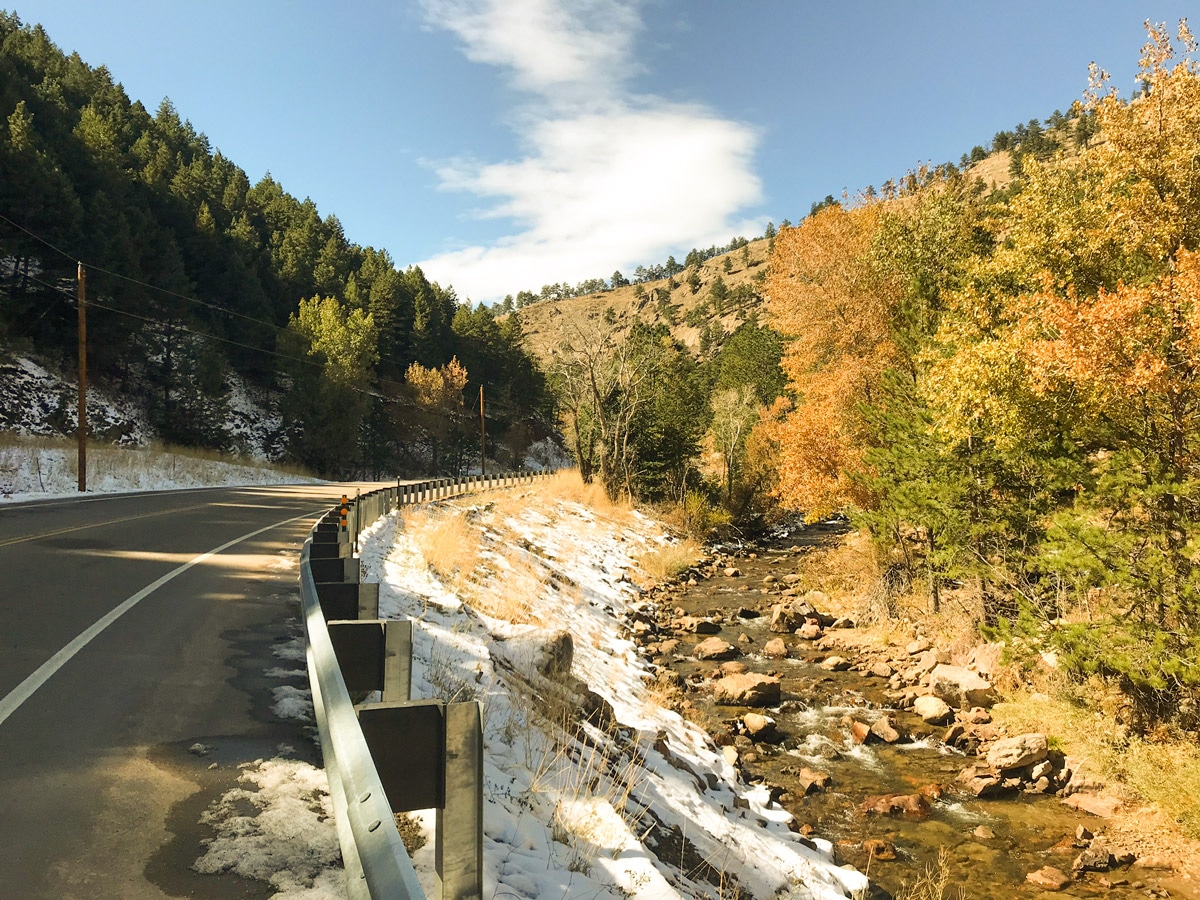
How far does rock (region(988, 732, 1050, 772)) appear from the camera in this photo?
37.2ft

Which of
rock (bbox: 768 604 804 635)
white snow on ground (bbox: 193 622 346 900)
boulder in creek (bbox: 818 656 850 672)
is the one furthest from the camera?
rock (bbox: 768 604 804 635)

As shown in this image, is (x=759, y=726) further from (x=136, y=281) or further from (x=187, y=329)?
(x=187, y=329)

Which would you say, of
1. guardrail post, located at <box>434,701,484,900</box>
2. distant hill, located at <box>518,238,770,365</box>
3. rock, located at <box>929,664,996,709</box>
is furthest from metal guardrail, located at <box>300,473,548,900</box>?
distant hill, located at <box>518,238,770,365</box>

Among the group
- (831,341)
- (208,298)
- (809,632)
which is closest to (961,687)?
(809,632)

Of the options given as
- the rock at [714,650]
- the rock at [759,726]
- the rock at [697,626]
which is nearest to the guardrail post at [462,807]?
the rock at [759,726]

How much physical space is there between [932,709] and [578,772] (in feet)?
32.4

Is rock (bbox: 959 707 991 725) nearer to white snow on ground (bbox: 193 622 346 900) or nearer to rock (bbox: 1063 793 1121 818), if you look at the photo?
rock (bbox: 1063 793 1121 818)

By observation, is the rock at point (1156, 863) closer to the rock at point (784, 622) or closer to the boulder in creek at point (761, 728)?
the boulder in creek at point (761, 728)

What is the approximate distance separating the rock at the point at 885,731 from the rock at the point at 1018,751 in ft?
4.89

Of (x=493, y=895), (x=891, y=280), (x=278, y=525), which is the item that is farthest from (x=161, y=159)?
(x=493, y=895)

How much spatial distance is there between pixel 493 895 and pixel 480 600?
939cm

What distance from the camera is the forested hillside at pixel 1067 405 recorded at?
436 inches

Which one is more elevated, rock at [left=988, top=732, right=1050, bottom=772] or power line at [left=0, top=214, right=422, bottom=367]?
power line at [left=0, top=214, right=422, bottom=367]

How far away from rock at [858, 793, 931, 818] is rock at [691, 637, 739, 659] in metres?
6.37
